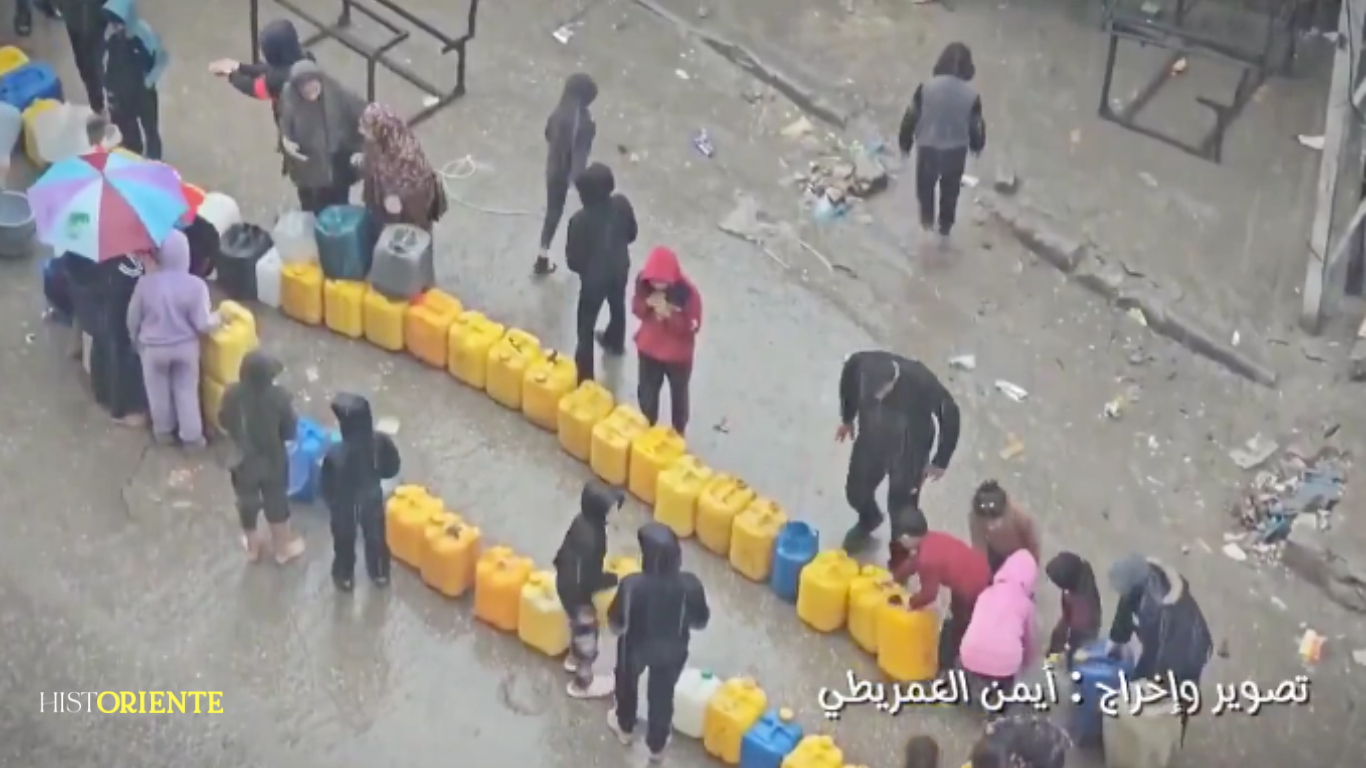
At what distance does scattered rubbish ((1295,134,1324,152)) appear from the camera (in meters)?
13.7

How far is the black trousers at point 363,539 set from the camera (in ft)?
33.5

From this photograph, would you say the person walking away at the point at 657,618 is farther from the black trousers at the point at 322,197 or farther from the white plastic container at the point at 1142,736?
the black trousers at the point at 322,197

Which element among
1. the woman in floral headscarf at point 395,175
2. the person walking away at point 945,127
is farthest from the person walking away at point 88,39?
the person walking away at point 945,127

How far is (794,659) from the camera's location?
33.9ft

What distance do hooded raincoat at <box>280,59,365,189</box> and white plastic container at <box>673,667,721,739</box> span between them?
3702mm

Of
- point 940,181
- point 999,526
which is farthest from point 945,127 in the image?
point 999,526

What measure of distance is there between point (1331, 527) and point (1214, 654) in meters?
1.10

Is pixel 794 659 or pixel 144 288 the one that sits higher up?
pixel 144 288

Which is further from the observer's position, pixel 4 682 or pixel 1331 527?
pixel 1331 527

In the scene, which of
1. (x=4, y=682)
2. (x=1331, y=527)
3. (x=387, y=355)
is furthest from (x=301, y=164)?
(x=1331, y=527)

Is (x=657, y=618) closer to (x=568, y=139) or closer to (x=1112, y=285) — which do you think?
(x=568, y=139)

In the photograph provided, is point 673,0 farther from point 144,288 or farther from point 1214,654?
point 1214,654

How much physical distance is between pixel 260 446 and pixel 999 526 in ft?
11.2

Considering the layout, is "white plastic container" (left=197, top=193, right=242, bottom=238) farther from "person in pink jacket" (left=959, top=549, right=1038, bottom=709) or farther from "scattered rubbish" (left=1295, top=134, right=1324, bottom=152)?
"scattered rubbish" (left=1295, top=134, right=1324, bottom=152)
